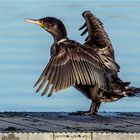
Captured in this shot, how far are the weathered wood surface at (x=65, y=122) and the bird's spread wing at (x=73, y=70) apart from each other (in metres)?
0.76

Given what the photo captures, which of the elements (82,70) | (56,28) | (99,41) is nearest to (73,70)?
(82,70)

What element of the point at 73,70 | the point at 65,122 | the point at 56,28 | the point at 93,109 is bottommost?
the point at 65,122

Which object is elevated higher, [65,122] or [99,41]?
[99,41]

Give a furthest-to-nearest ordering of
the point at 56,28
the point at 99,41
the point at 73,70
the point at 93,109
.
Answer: the point at 99,41 < the point at 93,109 < the point at 56,28 < the point at 73,70

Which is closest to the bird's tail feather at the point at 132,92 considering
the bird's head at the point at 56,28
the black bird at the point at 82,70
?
the black bird at the point at 82,70

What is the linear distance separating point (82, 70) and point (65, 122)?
4.06 ft

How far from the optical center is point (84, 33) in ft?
80.0

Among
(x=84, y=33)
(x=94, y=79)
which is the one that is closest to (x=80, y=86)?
(x=94, y=79)

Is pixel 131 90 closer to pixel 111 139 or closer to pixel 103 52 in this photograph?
pixel 103 52

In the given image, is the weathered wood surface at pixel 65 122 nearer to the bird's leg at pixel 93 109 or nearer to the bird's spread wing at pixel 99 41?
the bird's leg at pixel 93 109

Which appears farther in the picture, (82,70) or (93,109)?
(93,109)

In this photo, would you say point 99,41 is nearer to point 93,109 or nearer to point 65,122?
point 93,109

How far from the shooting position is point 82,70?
66.2 ft

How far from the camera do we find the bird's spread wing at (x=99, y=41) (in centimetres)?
2127
